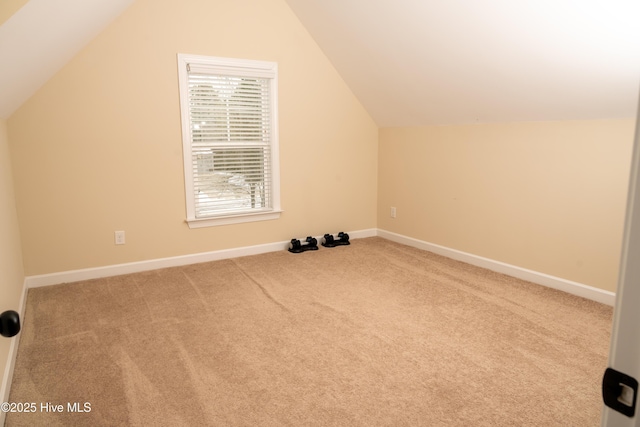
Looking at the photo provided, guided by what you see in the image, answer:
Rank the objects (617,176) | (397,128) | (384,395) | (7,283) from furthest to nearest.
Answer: (397,128) → (617,176) → (7,283) → (384,395)

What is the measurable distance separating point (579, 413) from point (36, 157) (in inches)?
159

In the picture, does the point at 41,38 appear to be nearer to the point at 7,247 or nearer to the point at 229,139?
the point at 7,247

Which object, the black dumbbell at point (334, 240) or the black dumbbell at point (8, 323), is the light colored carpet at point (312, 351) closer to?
the black dumbbell at point (8, 323)

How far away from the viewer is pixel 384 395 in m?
2.00

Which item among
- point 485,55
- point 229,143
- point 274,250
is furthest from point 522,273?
point 229,143

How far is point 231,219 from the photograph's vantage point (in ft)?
13.9

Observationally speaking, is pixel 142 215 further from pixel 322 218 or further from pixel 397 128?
pixel 397 128

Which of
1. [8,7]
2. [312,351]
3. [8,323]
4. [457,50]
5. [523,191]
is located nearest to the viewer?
[8,323]

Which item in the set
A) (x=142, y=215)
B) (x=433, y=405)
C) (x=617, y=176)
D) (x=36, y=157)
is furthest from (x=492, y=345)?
(x=36, y=157)

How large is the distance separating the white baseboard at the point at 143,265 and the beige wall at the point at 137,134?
0.17 ft

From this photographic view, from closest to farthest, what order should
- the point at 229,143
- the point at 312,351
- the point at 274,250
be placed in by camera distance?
1. the point at 312,351
2. the point at 229,143
3. the point at 274,250

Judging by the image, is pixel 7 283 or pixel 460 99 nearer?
pixel 7 283

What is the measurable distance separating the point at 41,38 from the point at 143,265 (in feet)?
7.48

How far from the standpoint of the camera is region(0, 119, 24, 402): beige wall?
2137mm
